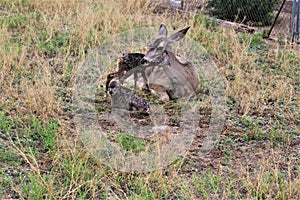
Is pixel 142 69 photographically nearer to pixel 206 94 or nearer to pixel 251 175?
pixel 206 94

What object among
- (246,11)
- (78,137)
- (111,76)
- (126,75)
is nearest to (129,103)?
(126,75)

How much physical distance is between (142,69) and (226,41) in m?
2.58

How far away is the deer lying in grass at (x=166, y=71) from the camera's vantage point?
5.38 meters

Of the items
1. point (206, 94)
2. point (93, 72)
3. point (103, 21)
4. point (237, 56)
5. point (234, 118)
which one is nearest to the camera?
point (234, 118)

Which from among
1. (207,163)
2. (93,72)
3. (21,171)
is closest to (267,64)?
(93,72)

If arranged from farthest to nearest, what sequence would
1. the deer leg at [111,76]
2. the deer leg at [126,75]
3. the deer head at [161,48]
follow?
the deer leg at [111,76] → the deer leg at [126,75] → the deer head at [161,48]

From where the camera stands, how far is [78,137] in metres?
4.56

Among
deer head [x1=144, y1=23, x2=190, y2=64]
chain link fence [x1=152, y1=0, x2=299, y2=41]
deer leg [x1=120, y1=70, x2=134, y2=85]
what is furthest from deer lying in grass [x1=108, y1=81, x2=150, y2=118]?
chain link fence [x1=152, y1=0, x2=299, y2=41]

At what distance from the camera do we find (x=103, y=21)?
27.0ft

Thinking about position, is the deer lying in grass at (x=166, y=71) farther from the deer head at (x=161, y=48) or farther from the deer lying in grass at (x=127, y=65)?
the deer lying in grass at (x=127, y=65)

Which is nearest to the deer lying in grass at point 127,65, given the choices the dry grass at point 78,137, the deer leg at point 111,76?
the deer leg at point 111,76

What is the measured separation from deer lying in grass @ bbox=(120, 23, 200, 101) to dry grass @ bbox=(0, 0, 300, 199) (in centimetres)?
55

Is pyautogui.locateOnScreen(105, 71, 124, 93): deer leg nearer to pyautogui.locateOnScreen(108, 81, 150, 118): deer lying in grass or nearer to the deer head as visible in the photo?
pyautogui.locateOnScreen(108, 81, 150, 118): deer lying in grass

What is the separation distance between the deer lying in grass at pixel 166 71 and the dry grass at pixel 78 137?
55 centimetres
